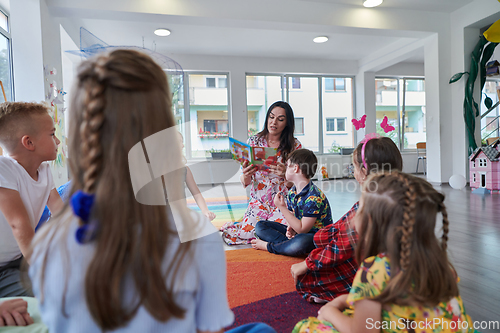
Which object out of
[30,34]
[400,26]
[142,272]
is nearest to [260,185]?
[142,272]

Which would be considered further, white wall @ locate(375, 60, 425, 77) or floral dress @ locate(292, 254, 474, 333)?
white wall @ locate(375, 60, 425, 77)

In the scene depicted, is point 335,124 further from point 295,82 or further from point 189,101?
point 189,101

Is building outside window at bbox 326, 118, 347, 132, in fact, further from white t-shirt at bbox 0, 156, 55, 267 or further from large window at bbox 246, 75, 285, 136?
white t-shirt at bbox 0, 156, 55, 267

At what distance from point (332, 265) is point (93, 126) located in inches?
44.4

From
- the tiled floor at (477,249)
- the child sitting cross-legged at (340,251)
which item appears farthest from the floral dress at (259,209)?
the child sitting cross-legged at (340,251)

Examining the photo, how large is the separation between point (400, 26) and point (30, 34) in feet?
15.3

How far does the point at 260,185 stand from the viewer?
241 cm

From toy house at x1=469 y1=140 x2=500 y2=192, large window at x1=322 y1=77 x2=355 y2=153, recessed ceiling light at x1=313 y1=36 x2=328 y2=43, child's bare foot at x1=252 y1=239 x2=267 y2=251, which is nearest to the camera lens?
child's bare foot at x1=252 y1=239 x2=267 y2=251

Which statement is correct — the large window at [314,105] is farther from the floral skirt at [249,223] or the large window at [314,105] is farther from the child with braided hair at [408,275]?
the child with braided hair at [408,275]

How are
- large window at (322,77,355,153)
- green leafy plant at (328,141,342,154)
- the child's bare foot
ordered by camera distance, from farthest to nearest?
1. green leafy plant at (328,141,342,154)
2. large window at (322,77,355,153)
3. the child's bare foot

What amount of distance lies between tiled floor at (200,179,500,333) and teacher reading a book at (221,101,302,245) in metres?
0.14

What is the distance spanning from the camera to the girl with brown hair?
1.42 ft

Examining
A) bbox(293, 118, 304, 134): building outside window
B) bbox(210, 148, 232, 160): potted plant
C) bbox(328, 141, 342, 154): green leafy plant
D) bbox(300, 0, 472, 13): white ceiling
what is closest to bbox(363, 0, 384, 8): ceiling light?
bbox(300, 0, 472, 13): white ceiling

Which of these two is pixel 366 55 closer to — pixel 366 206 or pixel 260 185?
pixel 260 185
